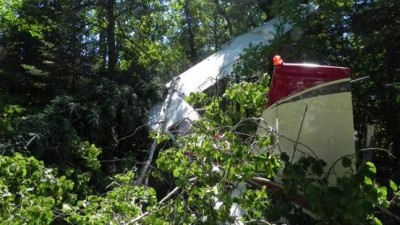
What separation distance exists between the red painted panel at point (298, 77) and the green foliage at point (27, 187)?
5.75 feet

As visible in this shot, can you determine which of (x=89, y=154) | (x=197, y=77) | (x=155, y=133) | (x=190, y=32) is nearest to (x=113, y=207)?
(x=155, y=133)

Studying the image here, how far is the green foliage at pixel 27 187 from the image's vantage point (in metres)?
2.93

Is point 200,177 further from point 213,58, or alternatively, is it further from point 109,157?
point 213,58

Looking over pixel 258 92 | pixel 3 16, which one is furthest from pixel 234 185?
pixel 3 16

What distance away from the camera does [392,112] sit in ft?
25.7

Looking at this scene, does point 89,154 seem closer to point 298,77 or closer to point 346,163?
point 298,77

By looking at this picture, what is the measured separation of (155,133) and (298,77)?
Result: 2.21m

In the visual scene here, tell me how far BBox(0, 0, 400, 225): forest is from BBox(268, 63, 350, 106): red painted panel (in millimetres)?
173

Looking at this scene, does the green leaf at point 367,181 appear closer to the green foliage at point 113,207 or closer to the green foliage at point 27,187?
the green foliage at point 113,207

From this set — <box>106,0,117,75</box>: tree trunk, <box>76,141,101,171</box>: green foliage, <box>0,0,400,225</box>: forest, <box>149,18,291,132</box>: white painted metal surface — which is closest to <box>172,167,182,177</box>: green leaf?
<box>0,0,400,225</box>: forest

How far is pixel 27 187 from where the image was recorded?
11.3 ft

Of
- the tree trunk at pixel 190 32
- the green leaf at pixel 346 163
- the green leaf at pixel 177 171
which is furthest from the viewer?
the tree trunk at pixel 190 32

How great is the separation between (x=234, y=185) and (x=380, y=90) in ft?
18.9

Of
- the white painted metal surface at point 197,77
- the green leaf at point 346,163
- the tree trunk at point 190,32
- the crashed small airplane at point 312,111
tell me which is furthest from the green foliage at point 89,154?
the tree trunk at point 190,32
